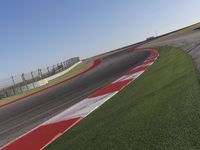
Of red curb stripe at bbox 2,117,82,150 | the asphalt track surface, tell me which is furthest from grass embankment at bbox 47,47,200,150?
the asphalt track surface

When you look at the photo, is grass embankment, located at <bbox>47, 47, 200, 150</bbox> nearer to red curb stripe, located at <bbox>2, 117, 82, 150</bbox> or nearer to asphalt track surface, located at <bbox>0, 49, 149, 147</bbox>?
red curb stripe, located at <bbox>2, 117, 82, 150</bbox>

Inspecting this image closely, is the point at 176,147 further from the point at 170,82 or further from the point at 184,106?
the point at 170,82

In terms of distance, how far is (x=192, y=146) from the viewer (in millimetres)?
3549

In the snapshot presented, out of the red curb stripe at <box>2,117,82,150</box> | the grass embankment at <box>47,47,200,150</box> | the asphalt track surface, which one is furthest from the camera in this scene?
the asphalt track surface

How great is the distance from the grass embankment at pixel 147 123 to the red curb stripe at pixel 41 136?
1.05ft

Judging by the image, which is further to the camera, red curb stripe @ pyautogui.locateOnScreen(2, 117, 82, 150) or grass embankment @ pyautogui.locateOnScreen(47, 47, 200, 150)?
red curb stripe @ pyautogui.locateOnScreen(2, 117, 82, 150)

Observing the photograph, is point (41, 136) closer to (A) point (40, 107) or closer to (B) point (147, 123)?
(B) point (147, 123)

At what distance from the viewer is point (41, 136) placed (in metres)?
6.61

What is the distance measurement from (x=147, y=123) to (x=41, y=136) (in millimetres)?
2643

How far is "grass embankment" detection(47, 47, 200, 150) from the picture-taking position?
4043 millimetres

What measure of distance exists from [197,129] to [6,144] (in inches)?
176

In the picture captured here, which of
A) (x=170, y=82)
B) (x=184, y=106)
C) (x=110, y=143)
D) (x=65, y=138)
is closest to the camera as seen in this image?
(x=110, y=143)

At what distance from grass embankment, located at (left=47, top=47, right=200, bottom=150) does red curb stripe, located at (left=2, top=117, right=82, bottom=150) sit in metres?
0.32

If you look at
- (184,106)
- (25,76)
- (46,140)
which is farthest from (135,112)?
(25,76)
